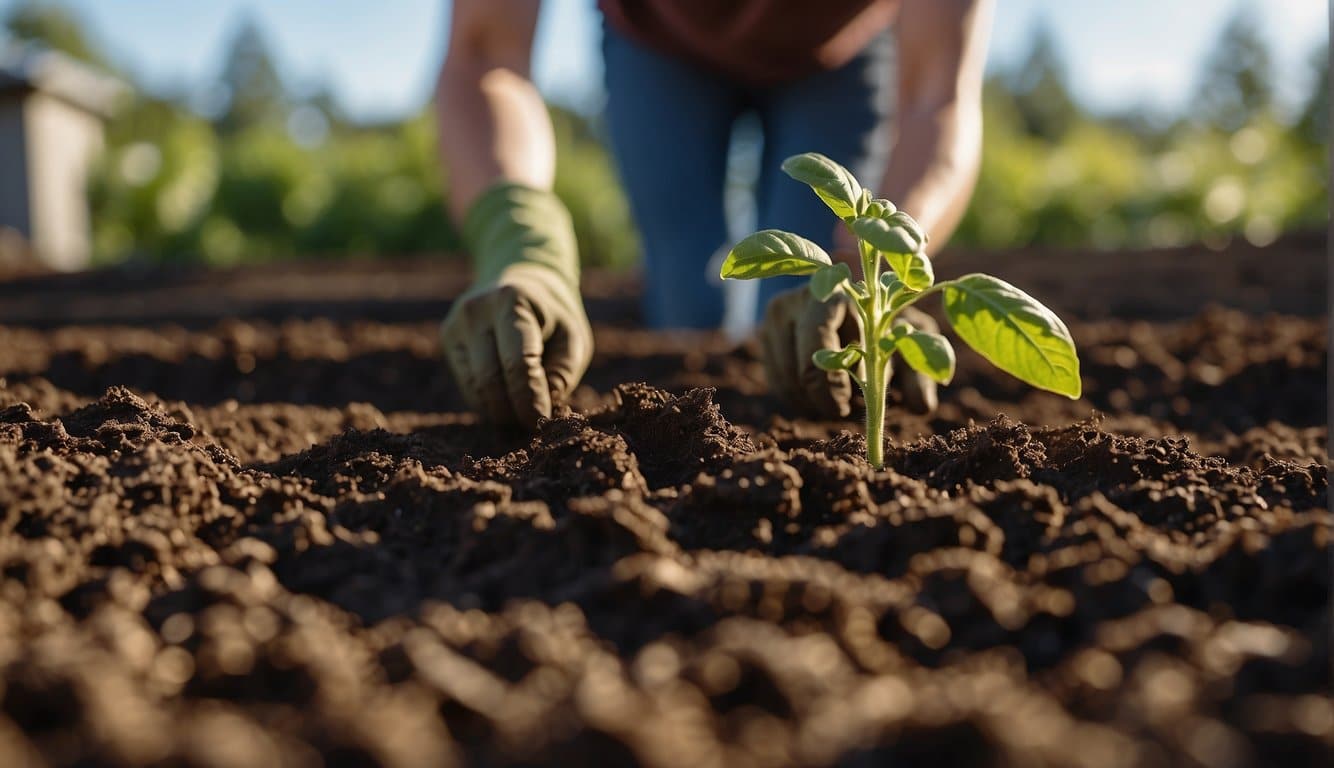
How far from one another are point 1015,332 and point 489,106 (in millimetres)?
1661

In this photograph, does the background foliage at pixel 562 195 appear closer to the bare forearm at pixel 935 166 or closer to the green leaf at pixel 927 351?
the bare forearm at pixel 935 166

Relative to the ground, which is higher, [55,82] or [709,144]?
[55,82]

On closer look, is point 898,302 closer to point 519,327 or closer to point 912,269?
point 912,269

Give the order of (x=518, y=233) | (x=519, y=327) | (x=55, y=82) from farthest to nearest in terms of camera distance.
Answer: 1. (x=55, y=82)
2. (x=518, y=233)
3. (x=519, y=327)

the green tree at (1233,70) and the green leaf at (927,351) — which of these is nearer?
the green leaf at (927,351)

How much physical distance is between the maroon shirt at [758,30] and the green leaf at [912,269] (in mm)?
2070

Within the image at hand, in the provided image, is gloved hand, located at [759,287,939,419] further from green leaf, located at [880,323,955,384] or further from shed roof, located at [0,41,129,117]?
shed roof, located at [0,41,129,117]

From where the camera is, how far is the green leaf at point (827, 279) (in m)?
1.36

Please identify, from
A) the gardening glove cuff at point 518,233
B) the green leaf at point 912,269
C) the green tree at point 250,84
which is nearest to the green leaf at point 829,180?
the green leaf at point 912,269

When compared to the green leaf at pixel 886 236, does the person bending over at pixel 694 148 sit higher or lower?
higher

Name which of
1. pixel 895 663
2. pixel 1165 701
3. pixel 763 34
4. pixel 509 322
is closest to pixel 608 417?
pixel 509 322

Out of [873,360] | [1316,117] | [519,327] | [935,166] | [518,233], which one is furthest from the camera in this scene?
[1316,117]

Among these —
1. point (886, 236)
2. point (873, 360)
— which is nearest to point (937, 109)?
point (873, 360)

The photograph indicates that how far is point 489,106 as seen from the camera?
262 centimetres
